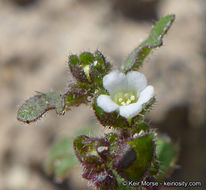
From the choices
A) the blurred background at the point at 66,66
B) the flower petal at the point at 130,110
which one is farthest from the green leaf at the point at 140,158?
the blurred background at the point at 66,66

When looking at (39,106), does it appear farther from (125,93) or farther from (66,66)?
(66,66)

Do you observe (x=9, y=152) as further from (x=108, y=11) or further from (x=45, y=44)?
(x=108, y=11)

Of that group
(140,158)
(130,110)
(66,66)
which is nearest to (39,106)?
(130,110)

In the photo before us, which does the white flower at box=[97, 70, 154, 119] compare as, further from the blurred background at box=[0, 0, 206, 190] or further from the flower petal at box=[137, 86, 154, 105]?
the blurred background at box=[0, 0, 206, 190]

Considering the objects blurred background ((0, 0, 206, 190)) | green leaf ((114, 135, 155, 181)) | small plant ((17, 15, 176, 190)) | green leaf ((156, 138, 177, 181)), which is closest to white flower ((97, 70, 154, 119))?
small plant ((17, 15, 176, 190))

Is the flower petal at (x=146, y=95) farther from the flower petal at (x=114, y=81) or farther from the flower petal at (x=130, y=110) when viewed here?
the flower petal at (x=114, y=81)

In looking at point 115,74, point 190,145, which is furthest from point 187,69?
point 115,74

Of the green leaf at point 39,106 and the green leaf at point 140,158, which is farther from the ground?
the green leaf at point 39,106
